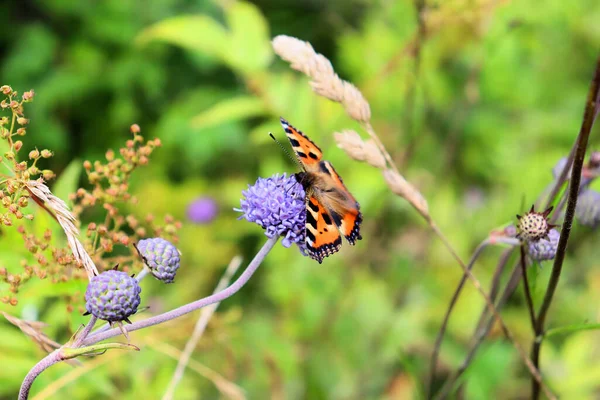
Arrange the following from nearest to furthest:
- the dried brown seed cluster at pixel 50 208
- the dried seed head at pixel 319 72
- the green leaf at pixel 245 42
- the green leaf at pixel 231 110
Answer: the dried brown seed cluster at pixel 50 208, the dried seed head at pixel 319 72, the green leaf at pixel 231 110, the green leaf at pixel 245 42

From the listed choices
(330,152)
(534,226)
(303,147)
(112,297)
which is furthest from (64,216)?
(330,152)

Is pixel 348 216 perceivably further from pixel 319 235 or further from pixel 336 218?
pixel 319 235

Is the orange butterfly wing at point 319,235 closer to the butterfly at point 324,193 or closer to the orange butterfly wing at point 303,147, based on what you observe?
the butterfly at point 324,193

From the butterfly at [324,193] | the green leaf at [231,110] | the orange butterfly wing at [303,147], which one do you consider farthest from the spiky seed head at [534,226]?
the green leaf at [231,110]

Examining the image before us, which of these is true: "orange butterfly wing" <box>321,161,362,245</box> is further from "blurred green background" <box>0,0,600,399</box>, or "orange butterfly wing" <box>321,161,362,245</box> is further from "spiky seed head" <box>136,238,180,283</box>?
"blurred green background" <box>0,0,600,399</box>

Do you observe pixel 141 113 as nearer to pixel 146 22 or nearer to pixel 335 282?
pixel 146 22
